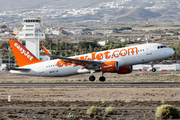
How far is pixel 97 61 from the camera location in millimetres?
49906

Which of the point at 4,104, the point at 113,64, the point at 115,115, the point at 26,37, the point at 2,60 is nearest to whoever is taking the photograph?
the point at 115,115

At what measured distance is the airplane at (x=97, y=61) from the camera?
4878cm

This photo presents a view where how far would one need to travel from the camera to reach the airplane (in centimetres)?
4878

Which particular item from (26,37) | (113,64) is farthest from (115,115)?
(26,37)

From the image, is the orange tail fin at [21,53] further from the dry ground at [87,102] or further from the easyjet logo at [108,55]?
the dry ground at [87,102]

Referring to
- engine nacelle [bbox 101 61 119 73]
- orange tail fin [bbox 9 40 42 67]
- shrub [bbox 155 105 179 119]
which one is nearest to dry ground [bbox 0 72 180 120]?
shrub [bbox 155 105 179 119]

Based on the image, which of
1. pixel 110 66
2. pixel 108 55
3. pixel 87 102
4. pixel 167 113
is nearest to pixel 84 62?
pixel 108 55

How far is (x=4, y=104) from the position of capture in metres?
30.0

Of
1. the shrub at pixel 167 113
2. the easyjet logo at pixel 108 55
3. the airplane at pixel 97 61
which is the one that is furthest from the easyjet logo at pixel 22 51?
the shrub at pixel 167 113

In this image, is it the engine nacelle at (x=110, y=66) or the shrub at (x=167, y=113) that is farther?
the engine nacelle at (x=110, y=66)

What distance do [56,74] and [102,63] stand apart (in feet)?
27.8

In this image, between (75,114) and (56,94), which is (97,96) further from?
(75,114)

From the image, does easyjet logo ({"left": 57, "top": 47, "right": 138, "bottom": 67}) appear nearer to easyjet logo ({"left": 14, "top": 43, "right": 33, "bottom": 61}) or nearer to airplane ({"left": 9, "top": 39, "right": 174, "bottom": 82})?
airplane ({"left": 9, "top": 39, "right": 174, "bottom": 82})

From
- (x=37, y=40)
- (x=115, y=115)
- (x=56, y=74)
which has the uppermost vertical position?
(x=37, y=40)
